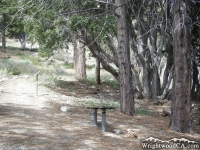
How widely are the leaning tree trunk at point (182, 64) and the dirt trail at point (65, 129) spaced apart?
0.52 m

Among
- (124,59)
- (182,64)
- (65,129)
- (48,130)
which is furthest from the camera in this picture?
(124,59)

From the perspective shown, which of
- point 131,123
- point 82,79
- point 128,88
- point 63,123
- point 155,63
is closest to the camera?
point 63,123

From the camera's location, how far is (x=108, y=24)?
33.0 ft

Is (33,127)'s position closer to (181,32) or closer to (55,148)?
(55,148)

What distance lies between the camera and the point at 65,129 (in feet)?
18.8

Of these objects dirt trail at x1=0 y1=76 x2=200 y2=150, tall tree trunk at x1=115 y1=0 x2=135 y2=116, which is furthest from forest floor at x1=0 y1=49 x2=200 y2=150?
tall tree trunk at x1=115 y1=0 x2=135 y2=116

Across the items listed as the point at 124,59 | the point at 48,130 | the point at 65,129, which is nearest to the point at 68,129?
the point at 65,129

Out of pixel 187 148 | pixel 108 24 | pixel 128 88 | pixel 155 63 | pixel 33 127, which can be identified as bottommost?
pixel 187 148

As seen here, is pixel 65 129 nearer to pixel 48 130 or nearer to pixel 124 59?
pixel 48 130

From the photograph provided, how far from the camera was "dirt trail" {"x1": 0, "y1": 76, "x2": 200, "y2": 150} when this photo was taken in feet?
15.5

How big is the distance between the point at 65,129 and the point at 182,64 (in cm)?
306

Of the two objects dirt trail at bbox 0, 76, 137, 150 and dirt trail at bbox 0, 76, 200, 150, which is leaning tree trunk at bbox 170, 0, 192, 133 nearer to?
dirt trail at bbox 0, 76, 200, 150

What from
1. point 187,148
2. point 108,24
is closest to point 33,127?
point 187,148

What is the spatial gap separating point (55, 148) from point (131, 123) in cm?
294
